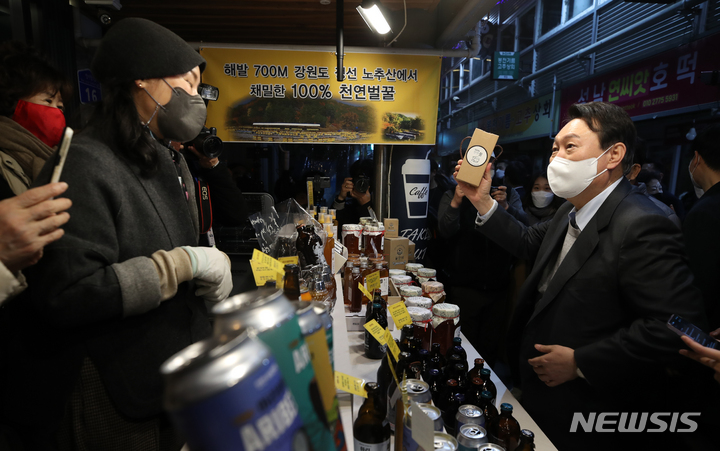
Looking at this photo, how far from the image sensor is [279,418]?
370mm

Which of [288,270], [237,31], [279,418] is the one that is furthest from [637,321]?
[237,31]

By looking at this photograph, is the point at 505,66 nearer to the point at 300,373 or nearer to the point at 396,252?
the point at 396,252

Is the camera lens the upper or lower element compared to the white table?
upper

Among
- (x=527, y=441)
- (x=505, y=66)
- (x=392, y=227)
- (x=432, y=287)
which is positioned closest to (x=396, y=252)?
(x=392, y=227)

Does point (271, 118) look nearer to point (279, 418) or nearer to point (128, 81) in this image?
point (128, 81)

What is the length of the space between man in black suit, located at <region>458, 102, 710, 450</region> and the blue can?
1566 mm

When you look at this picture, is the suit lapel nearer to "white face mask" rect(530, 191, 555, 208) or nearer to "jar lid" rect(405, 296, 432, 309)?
"jar lid" rect(405, 296, 432, 309)

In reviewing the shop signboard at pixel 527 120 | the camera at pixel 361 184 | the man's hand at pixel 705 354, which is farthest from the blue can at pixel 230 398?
the shop signboard at pixel 527 120

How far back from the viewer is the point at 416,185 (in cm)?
458

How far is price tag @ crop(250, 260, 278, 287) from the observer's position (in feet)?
4.33

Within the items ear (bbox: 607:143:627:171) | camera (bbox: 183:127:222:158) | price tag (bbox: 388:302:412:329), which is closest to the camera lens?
camera (bbox: 183:127:222:158)

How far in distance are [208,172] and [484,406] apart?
177cm

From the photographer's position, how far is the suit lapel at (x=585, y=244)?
168 cm

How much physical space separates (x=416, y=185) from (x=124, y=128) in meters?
3.71
